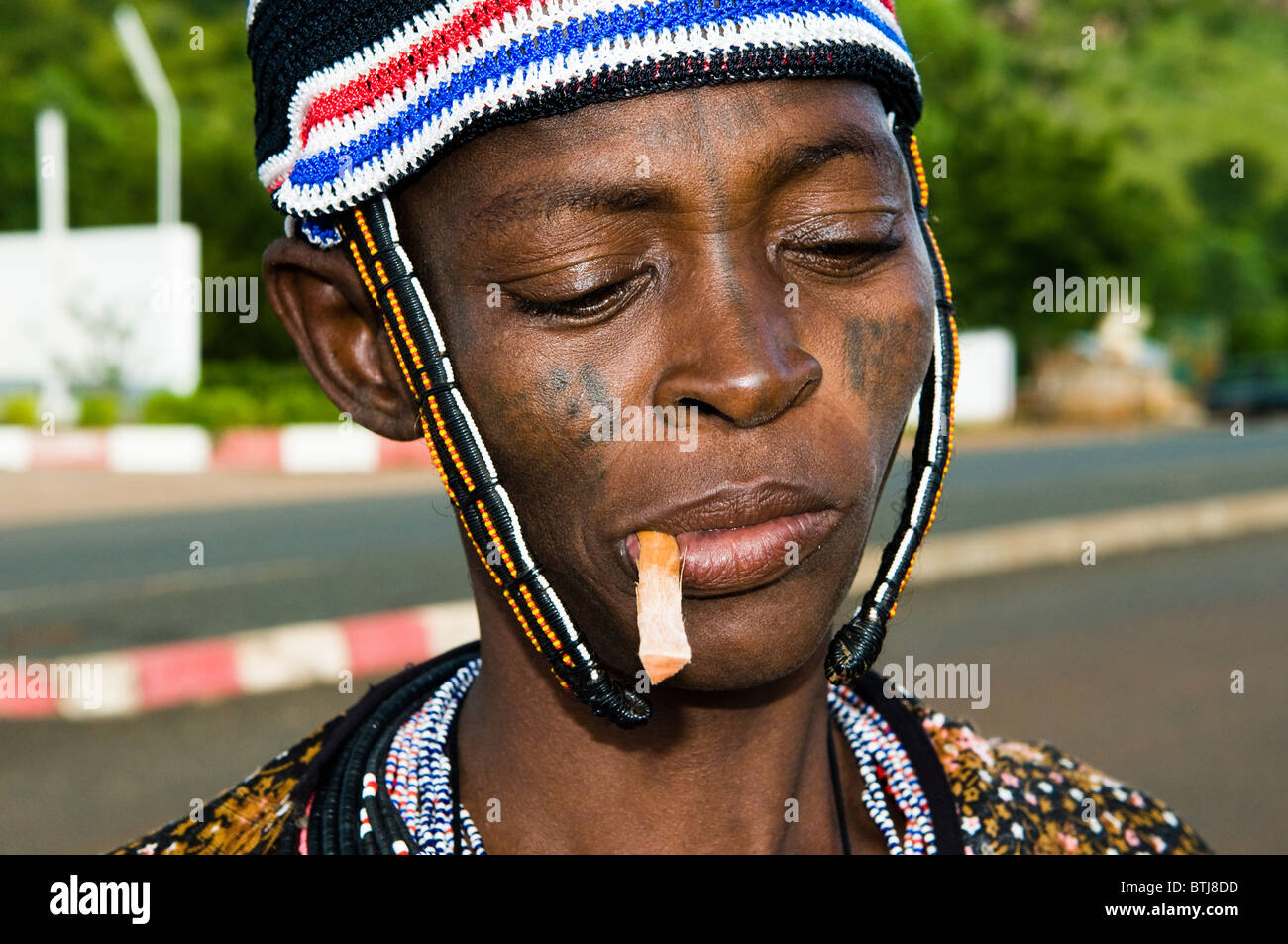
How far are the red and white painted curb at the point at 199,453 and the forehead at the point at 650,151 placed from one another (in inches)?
679

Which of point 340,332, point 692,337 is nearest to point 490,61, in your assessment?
point 692,337

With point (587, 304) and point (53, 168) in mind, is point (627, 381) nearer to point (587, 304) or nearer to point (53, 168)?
point (587, 304)

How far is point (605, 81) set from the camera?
1521mm

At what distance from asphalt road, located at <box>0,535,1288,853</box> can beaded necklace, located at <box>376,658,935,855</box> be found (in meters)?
3.51

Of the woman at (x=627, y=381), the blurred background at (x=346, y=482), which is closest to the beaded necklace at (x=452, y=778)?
the woman at (x=627, y=381)

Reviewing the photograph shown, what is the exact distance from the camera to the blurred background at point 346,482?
6355 millimetres

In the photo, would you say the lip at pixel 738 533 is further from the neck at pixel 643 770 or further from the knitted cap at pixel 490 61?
the knitted cap at pixel 490 61

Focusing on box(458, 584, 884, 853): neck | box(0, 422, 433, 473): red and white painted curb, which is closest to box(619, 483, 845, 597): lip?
box(458, 584, 884, 853): neck

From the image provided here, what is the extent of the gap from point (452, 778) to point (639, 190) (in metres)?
0.86

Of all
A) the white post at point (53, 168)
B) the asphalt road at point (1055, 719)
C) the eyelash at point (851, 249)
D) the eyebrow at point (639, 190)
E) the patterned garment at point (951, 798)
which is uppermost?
the white post at point (53, 168)

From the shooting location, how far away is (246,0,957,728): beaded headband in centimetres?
154

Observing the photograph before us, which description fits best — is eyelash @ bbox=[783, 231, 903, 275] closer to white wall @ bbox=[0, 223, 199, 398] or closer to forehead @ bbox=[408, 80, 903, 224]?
forehead @ bbox=[408, 80, 903, 224]

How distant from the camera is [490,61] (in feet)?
5.11
